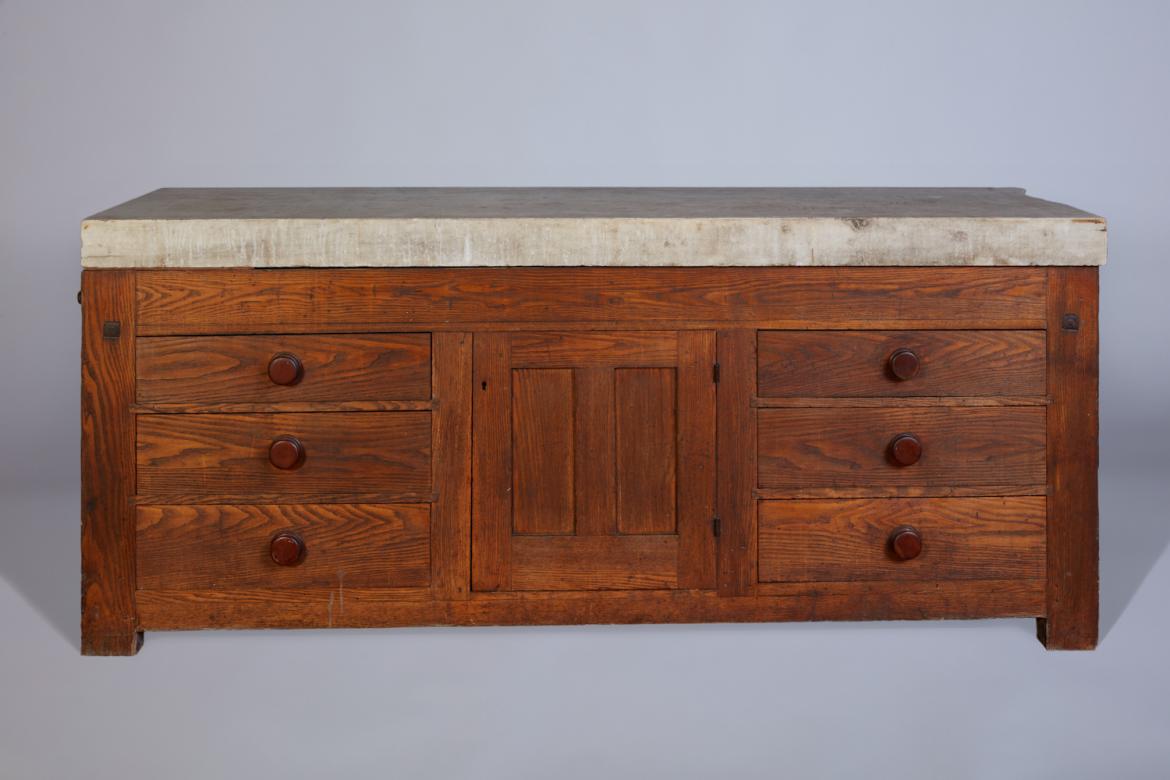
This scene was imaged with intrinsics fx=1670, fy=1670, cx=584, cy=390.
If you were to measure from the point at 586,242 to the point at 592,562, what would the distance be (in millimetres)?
669

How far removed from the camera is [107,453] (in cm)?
345

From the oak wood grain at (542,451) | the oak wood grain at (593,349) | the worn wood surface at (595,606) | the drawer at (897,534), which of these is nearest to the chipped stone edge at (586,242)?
the oak wood grain at (593,349)

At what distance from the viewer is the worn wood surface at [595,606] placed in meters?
3.49

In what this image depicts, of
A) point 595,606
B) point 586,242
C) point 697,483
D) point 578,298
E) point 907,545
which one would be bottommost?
point 595,606

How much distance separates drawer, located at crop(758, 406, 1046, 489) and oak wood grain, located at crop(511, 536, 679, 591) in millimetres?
276

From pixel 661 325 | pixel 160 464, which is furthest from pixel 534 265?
pixel 160 464

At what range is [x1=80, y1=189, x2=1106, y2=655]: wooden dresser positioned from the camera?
345 centimetres

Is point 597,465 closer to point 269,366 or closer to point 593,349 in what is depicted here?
point 593,349

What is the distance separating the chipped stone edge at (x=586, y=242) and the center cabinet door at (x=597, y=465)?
0.19m

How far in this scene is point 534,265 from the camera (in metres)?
3.46

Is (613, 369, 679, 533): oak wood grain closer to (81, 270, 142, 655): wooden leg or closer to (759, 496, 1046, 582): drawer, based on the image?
(759, 496, 1046, 582): drawer

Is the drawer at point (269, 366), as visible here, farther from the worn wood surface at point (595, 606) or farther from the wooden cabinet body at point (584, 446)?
the worn wood surface at point (595, 606)

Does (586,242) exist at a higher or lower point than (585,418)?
higher

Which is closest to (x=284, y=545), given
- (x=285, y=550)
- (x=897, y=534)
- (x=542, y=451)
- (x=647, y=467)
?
(x=285, y=550)
